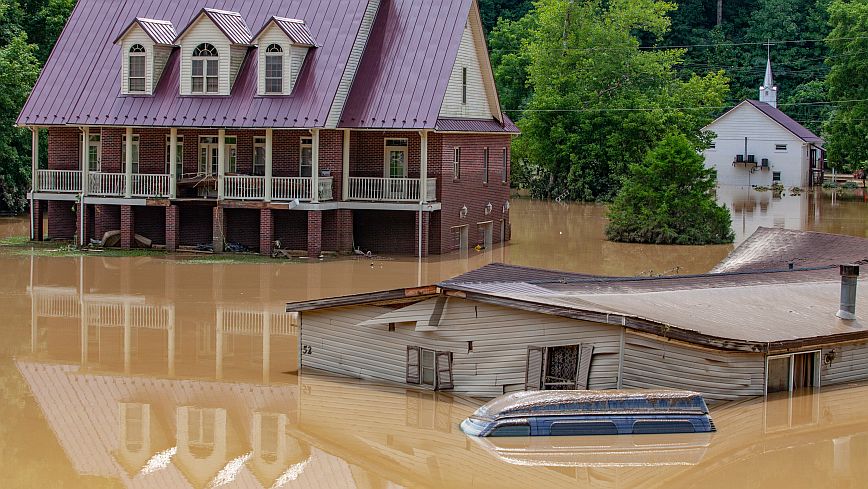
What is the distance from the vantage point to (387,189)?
135 feet

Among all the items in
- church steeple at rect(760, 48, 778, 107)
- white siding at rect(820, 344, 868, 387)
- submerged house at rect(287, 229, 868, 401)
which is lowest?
white siding at rect(820, 344, 868, 387)

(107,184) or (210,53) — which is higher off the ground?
(210,53)

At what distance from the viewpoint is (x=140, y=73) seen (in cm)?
4316

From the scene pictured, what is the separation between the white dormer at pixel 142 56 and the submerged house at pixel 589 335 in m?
19.7

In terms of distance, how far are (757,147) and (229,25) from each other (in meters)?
50.4

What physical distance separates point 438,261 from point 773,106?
181 ft

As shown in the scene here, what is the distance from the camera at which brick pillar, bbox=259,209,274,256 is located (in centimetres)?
4119

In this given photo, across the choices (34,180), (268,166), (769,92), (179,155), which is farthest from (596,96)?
(34,180)

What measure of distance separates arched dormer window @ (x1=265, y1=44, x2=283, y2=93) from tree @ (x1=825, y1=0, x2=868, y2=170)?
136 ft

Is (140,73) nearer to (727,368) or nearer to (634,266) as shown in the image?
(634,266)

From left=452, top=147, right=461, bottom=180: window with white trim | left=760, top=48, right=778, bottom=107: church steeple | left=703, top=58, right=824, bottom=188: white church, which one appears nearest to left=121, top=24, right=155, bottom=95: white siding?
left=452, top=147, right=461, bottom=180: window with white trim

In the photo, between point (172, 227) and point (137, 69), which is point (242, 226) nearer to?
point (172, 227)

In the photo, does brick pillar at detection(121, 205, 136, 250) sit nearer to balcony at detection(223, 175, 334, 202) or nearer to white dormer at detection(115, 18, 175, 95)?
balcony at detection(223, 175, 334, 202)

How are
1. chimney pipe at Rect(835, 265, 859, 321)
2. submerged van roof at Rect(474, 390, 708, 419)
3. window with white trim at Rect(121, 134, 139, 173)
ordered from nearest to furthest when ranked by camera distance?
submerged van roof at Rect(474, 390, 708, 419) < chimney pipe at Rect(835, 265, 859, 321) < window with white trim at Rect(121, 134, 139, 173)
